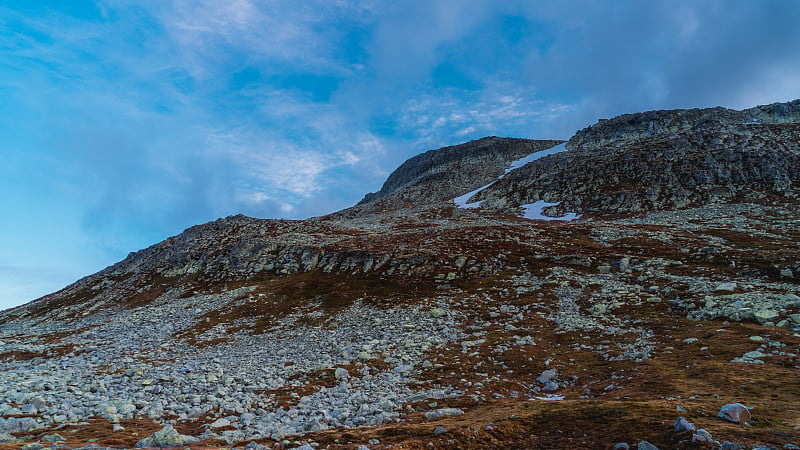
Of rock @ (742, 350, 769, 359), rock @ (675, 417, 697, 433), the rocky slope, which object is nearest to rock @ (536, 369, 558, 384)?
rock @ (742, 350, 769, 359)

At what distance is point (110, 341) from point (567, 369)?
42092mm

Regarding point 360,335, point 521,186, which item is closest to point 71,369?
point 360,335

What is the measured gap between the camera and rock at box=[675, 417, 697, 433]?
8609mm

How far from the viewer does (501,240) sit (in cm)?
4975

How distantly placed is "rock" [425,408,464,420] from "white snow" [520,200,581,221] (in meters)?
71.3

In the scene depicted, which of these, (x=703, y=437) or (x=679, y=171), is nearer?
(x=703, y=437)

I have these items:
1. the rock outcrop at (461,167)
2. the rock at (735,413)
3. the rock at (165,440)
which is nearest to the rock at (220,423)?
the rock at (165,440)

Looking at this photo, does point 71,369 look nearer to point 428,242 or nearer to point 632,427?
point 632,427

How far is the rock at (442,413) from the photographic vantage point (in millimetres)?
13430

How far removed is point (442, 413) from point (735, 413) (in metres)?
9.01

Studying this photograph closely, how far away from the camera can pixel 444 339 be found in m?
24.8

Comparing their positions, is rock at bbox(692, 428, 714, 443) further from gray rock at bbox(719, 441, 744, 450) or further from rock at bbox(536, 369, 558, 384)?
rock at bbox(536, 369, 558, 384)

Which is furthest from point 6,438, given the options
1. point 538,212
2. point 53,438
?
point 538,212

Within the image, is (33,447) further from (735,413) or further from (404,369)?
(735,413)
